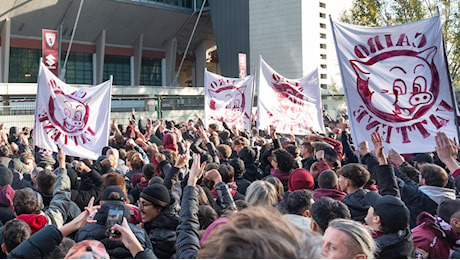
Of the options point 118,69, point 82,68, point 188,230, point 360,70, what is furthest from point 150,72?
point 188,230

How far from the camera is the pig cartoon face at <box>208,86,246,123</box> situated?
36.7ft

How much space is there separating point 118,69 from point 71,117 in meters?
29.7

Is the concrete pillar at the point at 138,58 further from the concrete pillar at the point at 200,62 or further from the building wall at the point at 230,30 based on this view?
the concrete pillar at the point at 200,62

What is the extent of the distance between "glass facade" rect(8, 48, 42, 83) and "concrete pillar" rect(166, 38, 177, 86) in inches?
397

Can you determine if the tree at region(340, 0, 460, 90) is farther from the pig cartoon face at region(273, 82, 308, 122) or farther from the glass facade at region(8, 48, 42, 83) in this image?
the glass facade at region(8, 48, 42, 83)

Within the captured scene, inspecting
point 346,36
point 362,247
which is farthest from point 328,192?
point 346,36

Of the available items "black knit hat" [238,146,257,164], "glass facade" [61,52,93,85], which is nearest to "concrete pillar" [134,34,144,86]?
"glass facade" [61,52,93,85]

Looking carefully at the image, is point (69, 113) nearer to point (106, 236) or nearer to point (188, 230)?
point (106, 236)

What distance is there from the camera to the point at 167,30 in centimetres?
3716

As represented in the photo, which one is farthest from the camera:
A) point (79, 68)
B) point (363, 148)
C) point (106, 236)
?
point (79, 68)

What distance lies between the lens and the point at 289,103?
984cm

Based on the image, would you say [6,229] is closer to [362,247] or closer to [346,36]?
[362,247]

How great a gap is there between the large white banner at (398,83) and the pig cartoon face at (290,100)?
3.96 meters

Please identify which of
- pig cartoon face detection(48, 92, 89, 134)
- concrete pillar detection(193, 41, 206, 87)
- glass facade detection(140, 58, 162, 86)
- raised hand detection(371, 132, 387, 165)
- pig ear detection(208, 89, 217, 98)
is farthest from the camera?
concrete pillar detection(193, 41, 206, 87)
